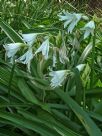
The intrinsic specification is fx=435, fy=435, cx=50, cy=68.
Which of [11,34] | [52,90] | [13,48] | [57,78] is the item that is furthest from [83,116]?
[11,34]

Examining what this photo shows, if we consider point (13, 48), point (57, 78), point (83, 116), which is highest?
point (13, 48)

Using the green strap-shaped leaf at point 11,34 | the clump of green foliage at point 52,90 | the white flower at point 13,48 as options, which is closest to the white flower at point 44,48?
A: the clump of green foliage at point 52,90

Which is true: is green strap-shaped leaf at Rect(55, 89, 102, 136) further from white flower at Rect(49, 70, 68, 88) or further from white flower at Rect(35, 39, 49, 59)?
white flower at Rect(35, 39, 49, 59)

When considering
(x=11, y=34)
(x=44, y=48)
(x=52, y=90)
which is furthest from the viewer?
(x=11, y=34)

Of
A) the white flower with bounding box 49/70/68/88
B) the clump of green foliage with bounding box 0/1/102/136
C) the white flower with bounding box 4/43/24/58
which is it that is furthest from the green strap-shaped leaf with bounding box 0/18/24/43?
the white flower with bounding box 49/70/68/88

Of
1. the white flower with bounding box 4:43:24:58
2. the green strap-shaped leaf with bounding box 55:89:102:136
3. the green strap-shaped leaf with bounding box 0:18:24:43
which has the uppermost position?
the white flower with bounding box 4:43:24:58

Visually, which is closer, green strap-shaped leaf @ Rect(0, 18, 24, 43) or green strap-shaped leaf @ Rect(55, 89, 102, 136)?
green strap-shaped leaf @ Rect(55, 89, 102, 136)

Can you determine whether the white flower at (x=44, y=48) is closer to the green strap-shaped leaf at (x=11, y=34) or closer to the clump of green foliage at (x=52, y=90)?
the clump of green foliage at (x=52, y=90)

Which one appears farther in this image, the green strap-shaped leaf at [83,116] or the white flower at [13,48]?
the white flower at [13,48]

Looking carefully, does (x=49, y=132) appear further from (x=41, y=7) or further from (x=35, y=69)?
(x=41, y=7)

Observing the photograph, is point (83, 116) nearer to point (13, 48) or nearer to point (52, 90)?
point (52, 90)

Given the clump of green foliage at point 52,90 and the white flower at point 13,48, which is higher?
the white flower at point 13,48
